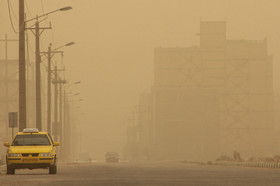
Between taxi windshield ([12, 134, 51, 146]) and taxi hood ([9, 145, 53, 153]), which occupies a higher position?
taxi windshield ([12, 134, 51, 146])

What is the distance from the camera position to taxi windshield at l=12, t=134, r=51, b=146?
3128 centimetres

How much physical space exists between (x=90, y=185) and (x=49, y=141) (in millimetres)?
11691

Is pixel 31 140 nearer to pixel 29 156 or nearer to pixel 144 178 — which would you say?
pixel 29 156

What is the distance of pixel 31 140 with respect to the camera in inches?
1240

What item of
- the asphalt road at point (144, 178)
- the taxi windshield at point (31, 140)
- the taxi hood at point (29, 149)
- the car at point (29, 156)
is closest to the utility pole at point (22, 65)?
the asphalt road at point (144, 178)

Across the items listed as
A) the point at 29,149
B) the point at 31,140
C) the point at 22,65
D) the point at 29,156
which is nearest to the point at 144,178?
the point at 29,156

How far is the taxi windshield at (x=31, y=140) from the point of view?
31.3m

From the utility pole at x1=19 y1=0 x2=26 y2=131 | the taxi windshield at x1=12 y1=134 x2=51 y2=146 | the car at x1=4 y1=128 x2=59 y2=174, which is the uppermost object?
the utility pole at x1=19 y1=0 x2=26 y2=131

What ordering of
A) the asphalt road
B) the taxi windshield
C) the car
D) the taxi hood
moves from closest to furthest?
1. the asphalt road
2. the car
3. the taxi hood
4. the taxi windshield

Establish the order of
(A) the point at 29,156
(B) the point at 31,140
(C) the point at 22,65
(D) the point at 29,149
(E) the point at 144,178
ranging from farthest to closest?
(C) the point at 22,65
(B) the point at 31,140
(D) the point at 29,149
(A) the point at 29,156
(E) the point at 144,178

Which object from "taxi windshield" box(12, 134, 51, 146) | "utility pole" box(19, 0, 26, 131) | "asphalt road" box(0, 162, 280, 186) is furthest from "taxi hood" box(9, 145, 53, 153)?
"utility pole" box(19, 0, 26, 131)

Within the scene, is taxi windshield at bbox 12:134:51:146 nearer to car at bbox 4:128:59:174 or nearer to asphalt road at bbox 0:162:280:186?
car at bbox 4:128:59:174

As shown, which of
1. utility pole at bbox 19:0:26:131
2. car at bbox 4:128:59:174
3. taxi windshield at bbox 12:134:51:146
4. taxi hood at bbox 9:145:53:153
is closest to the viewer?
car at bbox 4:128:59:174

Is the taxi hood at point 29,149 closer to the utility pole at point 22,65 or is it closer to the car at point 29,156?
the car at point 29,156
